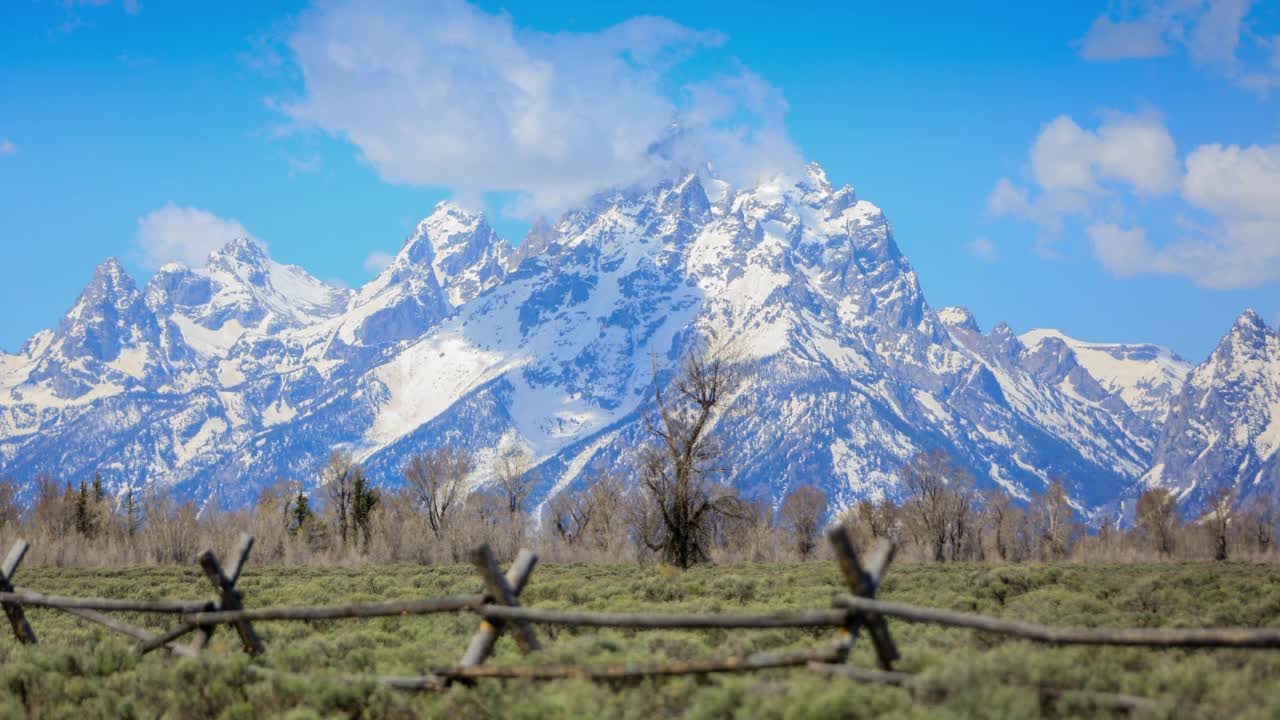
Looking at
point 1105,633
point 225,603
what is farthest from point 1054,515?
point 225,603

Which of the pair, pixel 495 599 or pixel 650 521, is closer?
pixel 495 599

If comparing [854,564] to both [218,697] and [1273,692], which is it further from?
[218,697]

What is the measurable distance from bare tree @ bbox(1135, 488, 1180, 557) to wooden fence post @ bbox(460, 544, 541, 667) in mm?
72849

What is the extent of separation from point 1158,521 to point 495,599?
280ft

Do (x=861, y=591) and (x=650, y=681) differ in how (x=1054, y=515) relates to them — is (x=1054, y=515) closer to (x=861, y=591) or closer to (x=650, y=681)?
(x=861, y=591)

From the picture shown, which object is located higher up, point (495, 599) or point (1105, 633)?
point (495, 599)

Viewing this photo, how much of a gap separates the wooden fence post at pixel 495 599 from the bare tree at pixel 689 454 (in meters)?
20.9

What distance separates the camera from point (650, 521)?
57125mm

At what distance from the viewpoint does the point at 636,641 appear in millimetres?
11062

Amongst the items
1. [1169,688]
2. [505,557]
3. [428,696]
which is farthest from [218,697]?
[505,557]

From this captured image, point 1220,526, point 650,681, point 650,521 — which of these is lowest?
point 1220,526

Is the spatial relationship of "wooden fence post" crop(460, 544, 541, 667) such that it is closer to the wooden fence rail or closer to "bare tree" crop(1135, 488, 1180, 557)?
the wooden fence rail

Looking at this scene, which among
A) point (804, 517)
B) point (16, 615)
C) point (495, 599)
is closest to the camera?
point (495, 599)

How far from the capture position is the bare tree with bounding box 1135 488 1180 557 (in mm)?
78938
